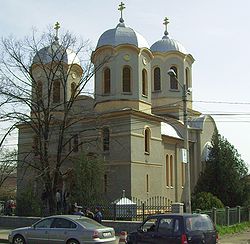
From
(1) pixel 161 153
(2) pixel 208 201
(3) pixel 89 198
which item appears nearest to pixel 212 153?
(1) pixel 161 153

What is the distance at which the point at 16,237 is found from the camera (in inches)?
748

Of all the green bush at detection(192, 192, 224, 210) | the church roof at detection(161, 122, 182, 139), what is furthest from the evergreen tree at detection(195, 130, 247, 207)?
the green bush at detection(192, 192, 224, 210)

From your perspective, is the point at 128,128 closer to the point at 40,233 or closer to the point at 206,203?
the point at 206,203

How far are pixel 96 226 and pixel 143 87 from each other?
871 inches

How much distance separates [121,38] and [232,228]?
17317mm

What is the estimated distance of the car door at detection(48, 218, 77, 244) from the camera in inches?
696

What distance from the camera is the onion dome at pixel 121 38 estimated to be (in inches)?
1496

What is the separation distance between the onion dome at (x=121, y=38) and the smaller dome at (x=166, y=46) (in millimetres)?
9371

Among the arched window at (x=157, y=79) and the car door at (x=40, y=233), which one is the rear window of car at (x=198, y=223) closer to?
the car door at (x=40, y=233)

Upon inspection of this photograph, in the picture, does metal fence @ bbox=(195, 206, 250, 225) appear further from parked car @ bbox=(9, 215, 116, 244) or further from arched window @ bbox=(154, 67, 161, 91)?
arched window @ bbox=(154, 67, 161, 91)

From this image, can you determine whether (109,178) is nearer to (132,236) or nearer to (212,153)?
(212,153)

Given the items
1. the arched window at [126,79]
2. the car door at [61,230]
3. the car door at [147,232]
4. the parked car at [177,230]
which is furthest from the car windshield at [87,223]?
the arched window at [126,79]

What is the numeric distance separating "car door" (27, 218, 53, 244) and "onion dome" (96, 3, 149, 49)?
21.7 metres

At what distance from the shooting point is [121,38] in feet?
125
